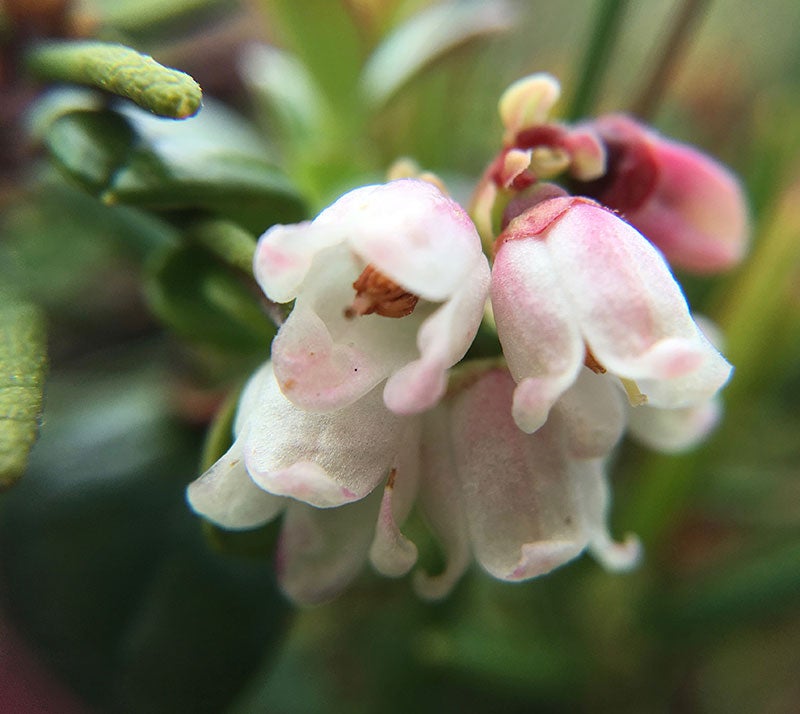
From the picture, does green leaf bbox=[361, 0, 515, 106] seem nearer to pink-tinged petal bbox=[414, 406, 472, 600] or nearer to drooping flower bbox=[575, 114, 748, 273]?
drooping flower bbox=[575, 114, 748, 273]

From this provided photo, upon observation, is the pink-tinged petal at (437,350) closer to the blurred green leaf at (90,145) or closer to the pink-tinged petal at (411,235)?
the pink-tinged petal at (411,235)

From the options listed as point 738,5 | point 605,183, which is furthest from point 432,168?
point 738,5

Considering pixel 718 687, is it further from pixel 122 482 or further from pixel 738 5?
pixel 738 5

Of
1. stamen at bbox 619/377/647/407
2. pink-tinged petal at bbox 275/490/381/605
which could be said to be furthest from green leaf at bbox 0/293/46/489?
stamen at bbox 619/377/647/407

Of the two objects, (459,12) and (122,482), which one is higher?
(459,12)

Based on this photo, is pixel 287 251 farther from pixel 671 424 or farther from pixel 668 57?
pixel 668 57

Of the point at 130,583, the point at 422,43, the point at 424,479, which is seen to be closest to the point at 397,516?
the point at 424,479

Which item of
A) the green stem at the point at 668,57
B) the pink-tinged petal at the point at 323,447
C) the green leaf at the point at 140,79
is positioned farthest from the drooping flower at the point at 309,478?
the green stem at the point at 668,57
